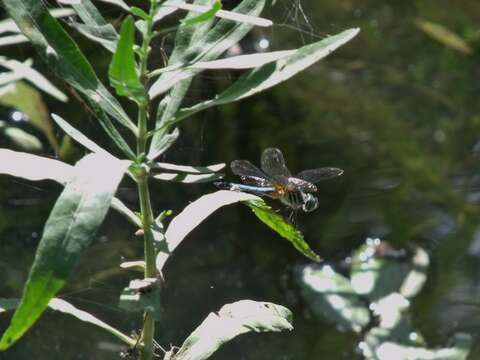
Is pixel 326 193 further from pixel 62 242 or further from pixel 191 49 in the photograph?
pixel 62 242

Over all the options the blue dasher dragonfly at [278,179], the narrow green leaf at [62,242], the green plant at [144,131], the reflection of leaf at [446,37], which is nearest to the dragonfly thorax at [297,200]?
the blue dasher dragonfly at [278,179]

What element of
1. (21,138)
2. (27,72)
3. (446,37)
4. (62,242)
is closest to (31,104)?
(21,138)

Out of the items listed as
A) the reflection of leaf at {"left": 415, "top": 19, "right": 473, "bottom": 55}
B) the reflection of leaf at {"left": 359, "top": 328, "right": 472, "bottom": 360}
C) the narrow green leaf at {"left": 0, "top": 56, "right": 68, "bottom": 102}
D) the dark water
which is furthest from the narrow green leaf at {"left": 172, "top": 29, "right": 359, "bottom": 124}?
the reflection of leaf at {"left": 415, "top": 19, "right": 473, "bottom": 55}

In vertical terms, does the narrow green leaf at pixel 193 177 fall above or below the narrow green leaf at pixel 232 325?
above

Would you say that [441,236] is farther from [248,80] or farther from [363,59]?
[248,80]

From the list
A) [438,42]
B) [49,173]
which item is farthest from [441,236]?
[49,173]

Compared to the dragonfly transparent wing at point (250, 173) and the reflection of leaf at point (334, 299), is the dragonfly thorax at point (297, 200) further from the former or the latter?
the reflection of leaf at point (334, 299)

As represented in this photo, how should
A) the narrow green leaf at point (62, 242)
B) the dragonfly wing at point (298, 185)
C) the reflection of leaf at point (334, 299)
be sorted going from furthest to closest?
1. the reflection of leaf at point (334, 299)
2. the dragonfly wing at point (298, 185)
3. the narrow green leaf at point (62, 242)
